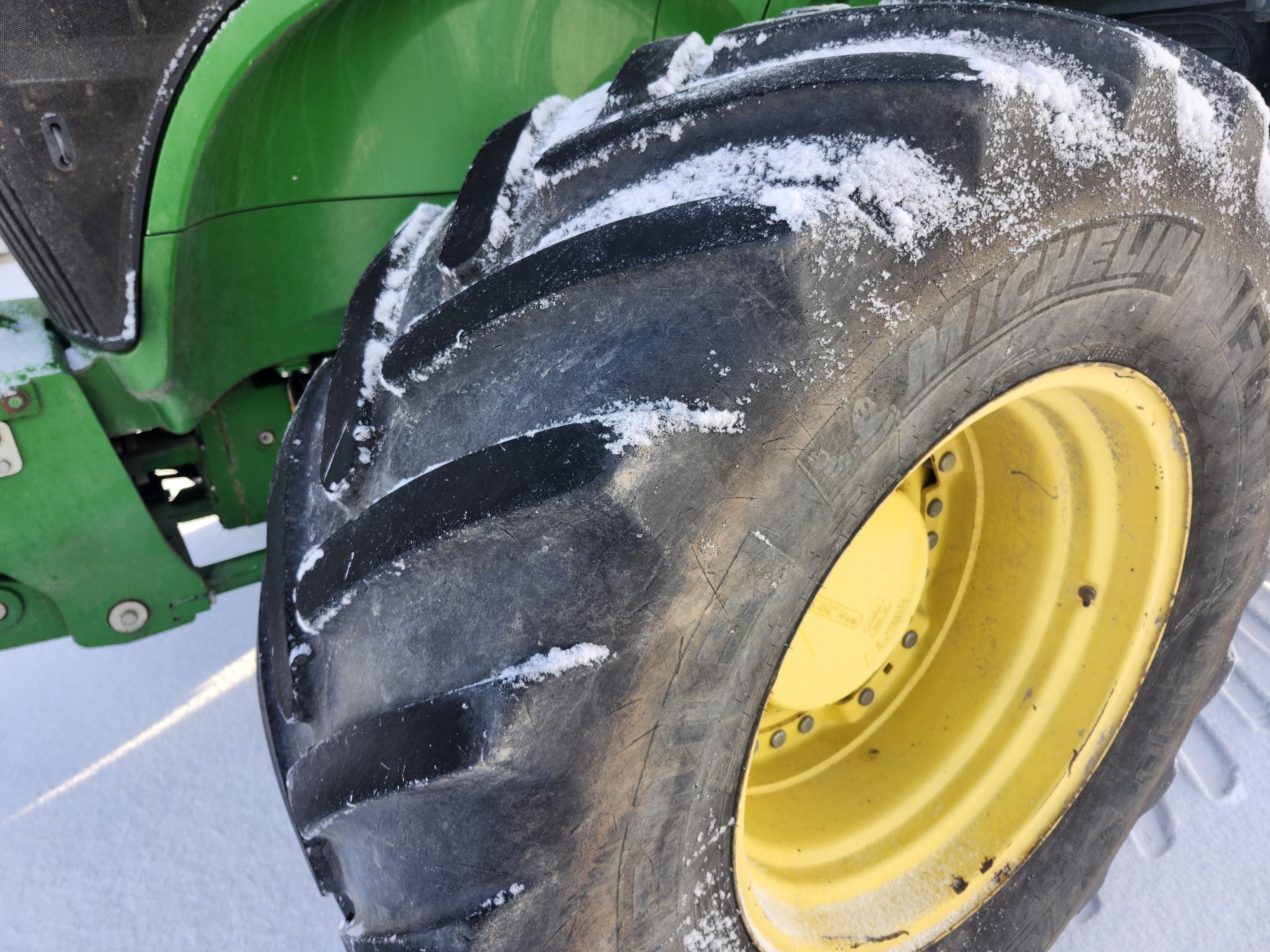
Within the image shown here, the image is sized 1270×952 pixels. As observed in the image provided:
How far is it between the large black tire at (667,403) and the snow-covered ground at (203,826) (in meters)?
0.67

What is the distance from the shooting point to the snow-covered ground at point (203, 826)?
1.26 metres

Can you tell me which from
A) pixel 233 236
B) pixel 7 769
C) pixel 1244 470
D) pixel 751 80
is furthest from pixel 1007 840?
pixel 7 769

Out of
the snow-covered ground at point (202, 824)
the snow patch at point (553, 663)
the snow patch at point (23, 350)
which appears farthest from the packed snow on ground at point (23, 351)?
the snow-covered ground at point (202, 824)

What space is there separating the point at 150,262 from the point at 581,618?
0.55 meters

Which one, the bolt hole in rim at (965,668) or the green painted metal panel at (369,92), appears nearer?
the green painted metal panel at (369,92)

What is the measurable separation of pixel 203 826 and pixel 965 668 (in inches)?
43.0

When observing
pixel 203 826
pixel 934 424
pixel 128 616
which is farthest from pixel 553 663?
pixel 203 826

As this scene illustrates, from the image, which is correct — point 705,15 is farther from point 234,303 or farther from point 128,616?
point 128,616

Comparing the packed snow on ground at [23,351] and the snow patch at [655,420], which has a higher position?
the snow patch at [655,420]

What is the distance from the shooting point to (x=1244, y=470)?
994 millimetres

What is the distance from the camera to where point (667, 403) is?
0.61m

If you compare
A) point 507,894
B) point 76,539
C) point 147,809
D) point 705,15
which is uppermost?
point 705,15

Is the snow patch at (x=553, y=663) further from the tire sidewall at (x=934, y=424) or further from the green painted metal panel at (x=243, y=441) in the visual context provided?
the green painted metal panel at (x=243, y=441)

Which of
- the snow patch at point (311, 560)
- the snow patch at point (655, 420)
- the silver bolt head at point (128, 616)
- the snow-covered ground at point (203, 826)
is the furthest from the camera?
the snow-covered ground at point (203, 826)
